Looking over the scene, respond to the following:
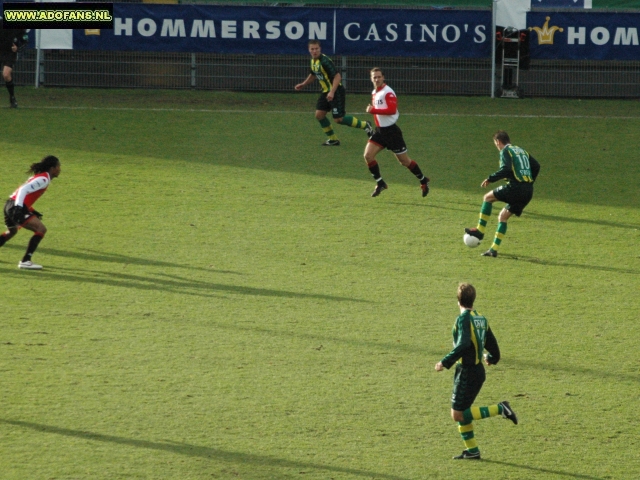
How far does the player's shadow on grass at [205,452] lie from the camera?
7.07m

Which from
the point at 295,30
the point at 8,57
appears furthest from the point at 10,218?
the point at 295,30

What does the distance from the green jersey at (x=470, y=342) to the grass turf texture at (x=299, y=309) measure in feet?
2.60

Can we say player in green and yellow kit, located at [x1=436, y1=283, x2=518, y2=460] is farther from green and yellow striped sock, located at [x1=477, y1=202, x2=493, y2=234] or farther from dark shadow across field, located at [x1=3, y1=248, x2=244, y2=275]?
green and yellow striped sock, located at [x1=477, y1=202, x2=493, y2=234]

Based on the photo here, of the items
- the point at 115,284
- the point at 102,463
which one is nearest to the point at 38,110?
the point at 115,284

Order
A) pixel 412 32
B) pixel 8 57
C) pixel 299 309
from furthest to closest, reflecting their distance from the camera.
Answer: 1. pixel 412 32
2. pixel 8 57
3. pixel 299 309

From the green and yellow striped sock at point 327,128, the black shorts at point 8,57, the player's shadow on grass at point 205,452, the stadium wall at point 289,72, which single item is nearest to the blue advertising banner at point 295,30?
the stadium wall at point 289,72

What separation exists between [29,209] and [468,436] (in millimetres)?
6722

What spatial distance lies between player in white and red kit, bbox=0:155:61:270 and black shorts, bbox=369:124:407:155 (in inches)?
215

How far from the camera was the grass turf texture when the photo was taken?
746cm

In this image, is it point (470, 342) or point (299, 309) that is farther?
point (299, 309)

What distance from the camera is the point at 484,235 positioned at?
1394 cm

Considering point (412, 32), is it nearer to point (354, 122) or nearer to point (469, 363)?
point (354, 122)

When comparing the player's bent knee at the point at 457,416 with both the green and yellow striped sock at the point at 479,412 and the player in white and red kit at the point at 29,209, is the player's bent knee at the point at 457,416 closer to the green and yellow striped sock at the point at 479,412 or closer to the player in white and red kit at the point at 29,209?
the green and yellow striped sock at the point at 479,412

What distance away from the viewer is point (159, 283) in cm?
1151
